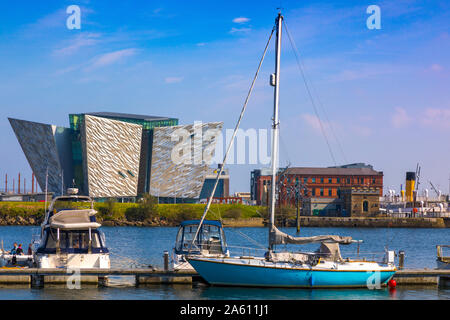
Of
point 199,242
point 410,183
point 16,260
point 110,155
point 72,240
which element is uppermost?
point 110,155

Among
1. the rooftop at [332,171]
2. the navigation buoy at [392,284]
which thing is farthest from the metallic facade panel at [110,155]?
the navigation buoy at [392,284]

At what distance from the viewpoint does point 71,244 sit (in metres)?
29.3

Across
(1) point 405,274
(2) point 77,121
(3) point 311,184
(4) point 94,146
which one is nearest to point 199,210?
(4) point 94,146

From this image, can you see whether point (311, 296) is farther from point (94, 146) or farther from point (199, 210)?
point (94, 146)

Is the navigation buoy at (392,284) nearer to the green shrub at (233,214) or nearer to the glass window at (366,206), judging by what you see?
the green shrub at (233,214)

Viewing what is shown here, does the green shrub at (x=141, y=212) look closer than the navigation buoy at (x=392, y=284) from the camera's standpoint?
No

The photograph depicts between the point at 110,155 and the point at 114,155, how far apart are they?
874 millimetres

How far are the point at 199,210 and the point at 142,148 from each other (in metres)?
25.0

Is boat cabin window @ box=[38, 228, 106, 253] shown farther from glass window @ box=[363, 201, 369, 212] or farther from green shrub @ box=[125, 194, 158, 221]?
glass window @ box=[363, 201, 369, 212]

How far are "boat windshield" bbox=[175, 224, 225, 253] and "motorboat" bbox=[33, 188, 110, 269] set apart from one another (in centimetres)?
404

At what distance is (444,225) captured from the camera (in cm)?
11506

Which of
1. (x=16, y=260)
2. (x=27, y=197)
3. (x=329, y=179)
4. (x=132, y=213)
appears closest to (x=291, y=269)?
(x=16, y=260)

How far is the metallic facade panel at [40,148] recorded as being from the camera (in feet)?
374

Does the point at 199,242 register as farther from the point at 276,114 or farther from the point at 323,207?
the point at 323,207
